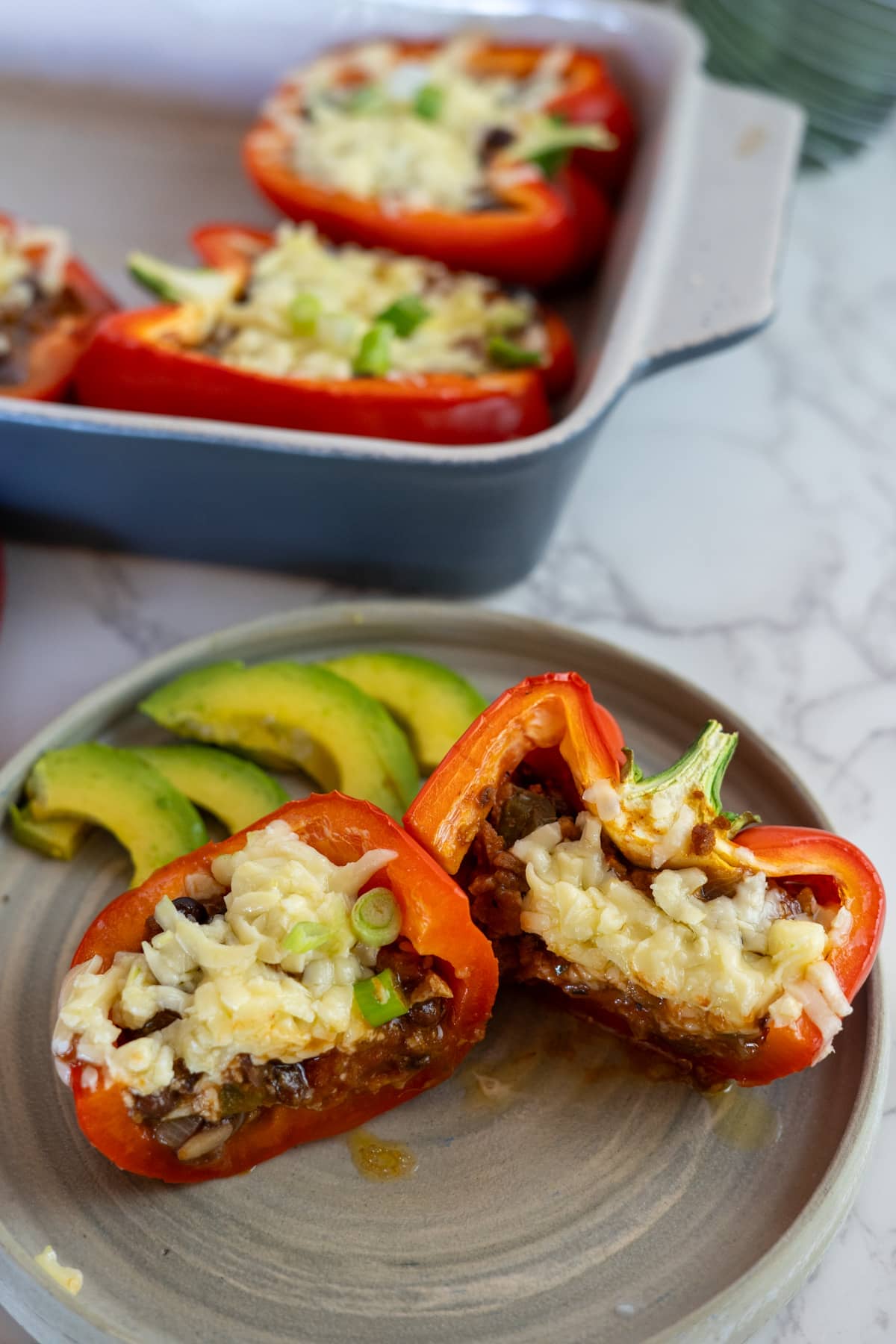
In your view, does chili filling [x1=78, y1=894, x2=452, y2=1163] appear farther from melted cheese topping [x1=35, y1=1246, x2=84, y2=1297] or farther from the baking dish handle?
the baking dish handle

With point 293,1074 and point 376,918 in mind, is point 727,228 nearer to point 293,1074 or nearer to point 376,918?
point 376,918

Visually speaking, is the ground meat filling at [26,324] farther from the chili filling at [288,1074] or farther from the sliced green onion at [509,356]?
the chili filling at [288,1074]

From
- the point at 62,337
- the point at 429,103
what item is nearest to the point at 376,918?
the point at 62,337

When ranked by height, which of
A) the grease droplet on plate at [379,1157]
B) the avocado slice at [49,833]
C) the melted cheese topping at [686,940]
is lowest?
the grease droplet on plate at [379,1157]

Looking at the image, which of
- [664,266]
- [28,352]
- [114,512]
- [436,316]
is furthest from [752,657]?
[28,352]

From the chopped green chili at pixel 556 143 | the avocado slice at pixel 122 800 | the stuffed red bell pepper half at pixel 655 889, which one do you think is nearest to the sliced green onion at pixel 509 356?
the chopped green chili at pixel 556 143

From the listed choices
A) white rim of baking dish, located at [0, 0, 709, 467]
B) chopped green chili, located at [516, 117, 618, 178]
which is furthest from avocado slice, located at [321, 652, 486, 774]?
chopped green chili, located at [516, 117, 618, 178]
